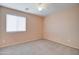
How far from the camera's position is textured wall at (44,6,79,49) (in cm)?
212

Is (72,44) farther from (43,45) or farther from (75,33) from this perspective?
(43,45)

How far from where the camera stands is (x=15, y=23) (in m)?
2.12

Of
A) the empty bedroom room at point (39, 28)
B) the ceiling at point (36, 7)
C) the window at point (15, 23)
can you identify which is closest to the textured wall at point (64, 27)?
the empty bedroom room at point (39, 28)

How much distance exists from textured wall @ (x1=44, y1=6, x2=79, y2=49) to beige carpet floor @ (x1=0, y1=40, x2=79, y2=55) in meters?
0.11

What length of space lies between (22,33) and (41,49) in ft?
1.80

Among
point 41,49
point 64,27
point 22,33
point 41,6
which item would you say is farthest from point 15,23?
point 64,27

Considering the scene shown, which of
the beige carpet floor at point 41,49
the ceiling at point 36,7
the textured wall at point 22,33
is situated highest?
the ceiling at point 36,7

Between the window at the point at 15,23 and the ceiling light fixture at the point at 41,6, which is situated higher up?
the ceiling light fixture at the point at 41,6

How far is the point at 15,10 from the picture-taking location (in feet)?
6.80

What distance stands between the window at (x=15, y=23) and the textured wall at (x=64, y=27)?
517 mm

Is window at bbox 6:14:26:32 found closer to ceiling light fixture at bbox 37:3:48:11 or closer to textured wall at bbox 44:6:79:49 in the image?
ceiling light fixture at bbox 37:3:48:11

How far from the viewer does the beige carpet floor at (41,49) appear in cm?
212

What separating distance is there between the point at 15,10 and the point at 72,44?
55.5 inches

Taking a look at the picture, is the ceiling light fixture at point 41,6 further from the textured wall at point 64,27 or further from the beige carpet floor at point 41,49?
the beige carpet floor at point 41,49
